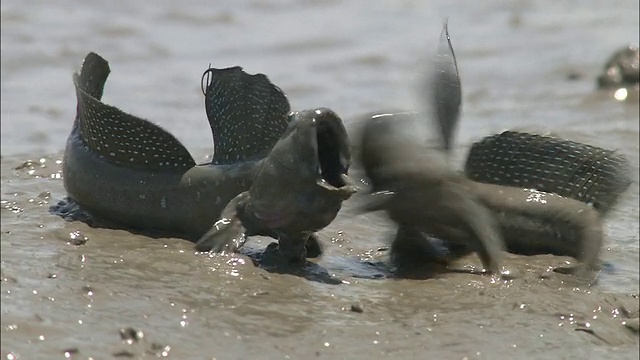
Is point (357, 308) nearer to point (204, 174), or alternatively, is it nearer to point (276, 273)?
point (276, 273)

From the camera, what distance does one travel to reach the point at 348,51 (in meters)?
10.5

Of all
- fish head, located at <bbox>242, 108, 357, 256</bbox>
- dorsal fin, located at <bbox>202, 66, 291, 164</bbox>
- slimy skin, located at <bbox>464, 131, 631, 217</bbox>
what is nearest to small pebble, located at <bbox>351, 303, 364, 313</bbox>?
fish head, located at <bbox>242, 108, 357, 256</bbox>

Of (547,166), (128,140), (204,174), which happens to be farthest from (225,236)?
(547,166)

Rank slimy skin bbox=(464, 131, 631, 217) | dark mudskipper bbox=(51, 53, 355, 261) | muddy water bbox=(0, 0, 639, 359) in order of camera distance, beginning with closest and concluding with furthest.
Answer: muddy water bbox=(0, 0, 639, 359), dark mudskipper bbox=(51, 53, 355, 261), slimy skin bbox=(464, 131, 631, 217)

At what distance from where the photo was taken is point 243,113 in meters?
4.25

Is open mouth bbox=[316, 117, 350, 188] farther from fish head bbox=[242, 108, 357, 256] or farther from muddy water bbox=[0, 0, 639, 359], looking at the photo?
muddy water bbox=[0, 0, 639, 359]

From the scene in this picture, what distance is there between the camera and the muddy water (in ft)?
10.6

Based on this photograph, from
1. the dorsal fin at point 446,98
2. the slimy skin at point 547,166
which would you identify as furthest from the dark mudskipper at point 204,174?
the slimy skin at point 547,166

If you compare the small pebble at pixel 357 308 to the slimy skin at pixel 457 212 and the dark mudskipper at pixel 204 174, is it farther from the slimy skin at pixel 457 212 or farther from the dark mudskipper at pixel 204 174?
the slimy skin at pixel 457 212

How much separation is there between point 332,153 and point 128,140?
0.95 meters

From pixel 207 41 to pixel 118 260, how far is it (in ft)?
23.3

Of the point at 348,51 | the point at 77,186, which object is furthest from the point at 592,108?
the point at 77,186

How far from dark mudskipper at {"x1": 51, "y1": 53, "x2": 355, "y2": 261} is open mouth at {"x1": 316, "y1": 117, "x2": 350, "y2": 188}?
0.14 m

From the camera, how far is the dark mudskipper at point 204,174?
12.6 ft
